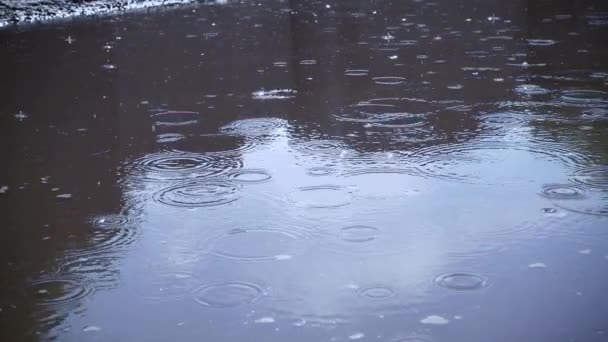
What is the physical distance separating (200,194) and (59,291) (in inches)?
53.3

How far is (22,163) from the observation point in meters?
5.64

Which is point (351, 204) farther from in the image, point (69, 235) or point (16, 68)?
point (16, 68)

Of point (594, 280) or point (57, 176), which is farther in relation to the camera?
point (57, 176)

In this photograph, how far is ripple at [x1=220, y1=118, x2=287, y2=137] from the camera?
6.28 metres

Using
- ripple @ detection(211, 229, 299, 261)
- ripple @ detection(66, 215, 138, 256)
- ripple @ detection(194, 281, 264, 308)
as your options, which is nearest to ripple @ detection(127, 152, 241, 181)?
ripple @ detection(66, 215, 138, 256)

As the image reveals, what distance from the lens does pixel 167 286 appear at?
372 cm

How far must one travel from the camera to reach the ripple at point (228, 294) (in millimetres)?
3531

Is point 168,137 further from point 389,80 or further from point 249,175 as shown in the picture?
point 389,80

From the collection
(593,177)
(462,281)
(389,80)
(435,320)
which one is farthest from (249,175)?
(389,80)

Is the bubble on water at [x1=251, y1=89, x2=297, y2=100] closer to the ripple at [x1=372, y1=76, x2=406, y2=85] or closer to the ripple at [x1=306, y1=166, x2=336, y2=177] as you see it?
the ripple at [x1=372, y1=76, x2=406, y2=85]

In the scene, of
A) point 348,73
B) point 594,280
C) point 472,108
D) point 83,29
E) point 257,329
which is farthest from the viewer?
point 83,29

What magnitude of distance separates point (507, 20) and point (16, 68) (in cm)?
732

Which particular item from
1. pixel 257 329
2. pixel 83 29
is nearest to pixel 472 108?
pixel 257 329

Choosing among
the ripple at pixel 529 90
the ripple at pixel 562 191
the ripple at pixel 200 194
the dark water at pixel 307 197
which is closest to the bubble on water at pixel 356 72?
the dark water at pixel 307 197
